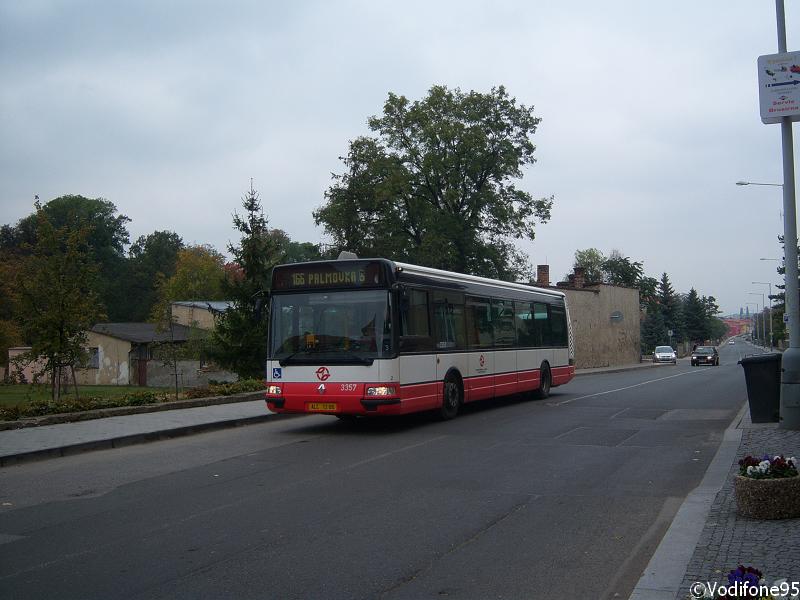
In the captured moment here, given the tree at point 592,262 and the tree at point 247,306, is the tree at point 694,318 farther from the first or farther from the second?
the tree at point 247,306

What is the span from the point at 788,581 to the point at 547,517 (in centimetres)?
270

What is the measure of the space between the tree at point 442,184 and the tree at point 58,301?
30.9 meters

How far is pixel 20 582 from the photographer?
18.4 feet

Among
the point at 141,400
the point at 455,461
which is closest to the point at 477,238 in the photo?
the point at 141,400

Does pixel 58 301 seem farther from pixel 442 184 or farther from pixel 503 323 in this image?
pixel 442 184

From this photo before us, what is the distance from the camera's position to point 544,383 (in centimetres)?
2172

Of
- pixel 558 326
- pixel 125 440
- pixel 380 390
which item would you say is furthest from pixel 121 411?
pixel 558 326

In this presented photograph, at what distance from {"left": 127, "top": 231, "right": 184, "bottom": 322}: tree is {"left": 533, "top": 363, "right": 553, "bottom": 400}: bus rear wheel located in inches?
2622

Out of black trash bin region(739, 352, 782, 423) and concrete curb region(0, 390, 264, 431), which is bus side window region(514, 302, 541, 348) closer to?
black trash bin region(739, 352, 782, 423)

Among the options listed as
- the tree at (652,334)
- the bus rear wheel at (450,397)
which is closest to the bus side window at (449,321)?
the bus rear wheel at (450,397)

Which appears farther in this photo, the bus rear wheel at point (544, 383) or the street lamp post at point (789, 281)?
the bus rear wheel at point (544, 383)

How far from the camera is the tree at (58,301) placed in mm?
17562

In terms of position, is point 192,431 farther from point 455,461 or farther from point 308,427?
point 455,461

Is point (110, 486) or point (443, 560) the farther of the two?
point (110, 486)
